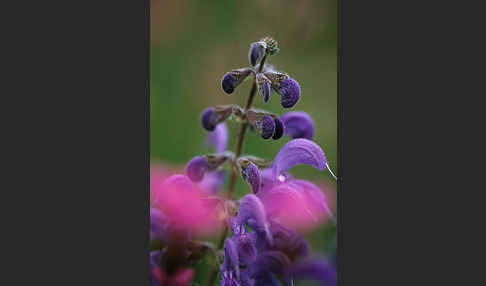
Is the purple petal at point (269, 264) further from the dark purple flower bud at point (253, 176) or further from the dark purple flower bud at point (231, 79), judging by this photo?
the dark purple flower bud at point (231, 79)

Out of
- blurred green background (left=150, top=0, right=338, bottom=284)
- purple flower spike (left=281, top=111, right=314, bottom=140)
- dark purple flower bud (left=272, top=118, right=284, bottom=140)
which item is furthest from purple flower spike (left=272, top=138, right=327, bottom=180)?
blurred green background (left=150, top=0, right=338, bottom=284)

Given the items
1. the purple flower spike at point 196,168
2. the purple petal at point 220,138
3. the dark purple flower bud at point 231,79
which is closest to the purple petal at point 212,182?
the purple petal at point 220,138

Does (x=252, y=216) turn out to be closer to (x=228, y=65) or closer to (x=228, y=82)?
(x=228, y=82)

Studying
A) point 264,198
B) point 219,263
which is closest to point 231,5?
point 264,198

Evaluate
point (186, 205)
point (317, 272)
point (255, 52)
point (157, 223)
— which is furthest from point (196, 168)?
point (317, 272)

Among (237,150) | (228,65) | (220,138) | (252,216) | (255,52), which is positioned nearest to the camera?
(252,216)

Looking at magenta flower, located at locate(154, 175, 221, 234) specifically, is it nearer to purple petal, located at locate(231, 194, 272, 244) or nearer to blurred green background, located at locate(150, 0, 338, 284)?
purple petal, located at locate(231, 194, 272, 244)
